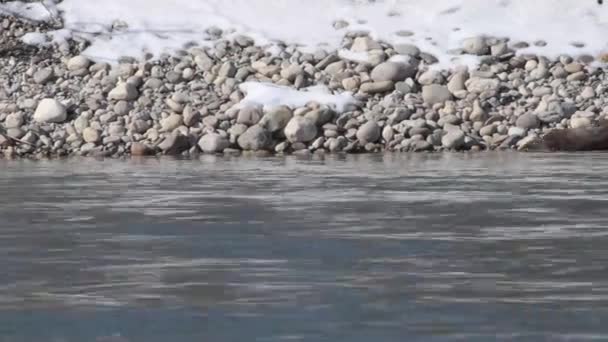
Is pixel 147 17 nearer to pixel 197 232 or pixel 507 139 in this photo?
pixel 507 139

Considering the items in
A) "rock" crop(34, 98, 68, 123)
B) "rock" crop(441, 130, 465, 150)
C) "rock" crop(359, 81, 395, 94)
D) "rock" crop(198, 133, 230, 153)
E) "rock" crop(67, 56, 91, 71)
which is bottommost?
"rock" crop(198, 133, 230, 153)

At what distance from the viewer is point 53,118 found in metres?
20.6

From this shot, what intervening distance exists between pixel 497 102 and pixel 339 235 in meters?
12.5

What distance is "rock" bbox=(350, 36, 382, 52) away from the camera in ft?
74.4

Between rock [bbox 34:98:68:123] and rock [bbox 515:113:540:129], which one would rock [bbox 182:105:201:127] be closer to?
rock [bbox 34:98:68:123]

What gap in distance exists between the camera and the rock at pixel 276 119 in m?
20.0

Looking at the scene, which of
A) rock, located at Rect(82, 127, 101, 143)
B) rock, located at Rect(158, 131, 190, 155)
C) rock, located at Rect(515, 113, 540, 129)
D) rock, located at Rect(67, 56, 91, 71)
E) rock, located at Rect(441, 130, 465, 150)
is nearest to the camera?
rock, located at Rect(441, 130, 465, 150)

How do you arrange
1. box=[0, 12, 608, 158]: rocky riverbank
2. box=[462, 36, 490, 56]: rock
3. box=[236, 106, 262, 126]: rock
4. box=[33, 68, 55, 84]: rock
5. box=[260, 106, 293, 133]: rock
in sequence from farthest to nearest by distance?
1. box=[462, 36, 490, 56]: rock
2. box=[33, 68, 55, 84]: rock
3. box=[236, 106, 262, 126]: rock
4. box=[260, 106, 293, 133]: rock
5. box=[0, 12, 608, 158]: rocky riverbank

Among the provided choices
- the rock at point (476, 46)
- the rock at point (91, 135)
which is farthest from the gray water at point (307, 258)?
the rock at point (476, 46)

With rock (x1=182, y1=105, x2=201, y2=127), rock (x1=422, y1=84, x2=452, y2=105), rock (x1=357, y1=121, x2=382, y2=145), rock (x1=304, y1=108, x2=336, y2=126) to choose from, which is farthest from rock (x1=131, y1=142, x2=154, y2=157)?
rock (x1=422, y1=84, x2=452, y2=105)

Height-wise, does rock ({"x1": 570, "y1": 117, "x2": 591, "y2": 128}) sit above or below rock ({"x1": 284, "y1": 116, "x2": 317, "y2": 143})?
above

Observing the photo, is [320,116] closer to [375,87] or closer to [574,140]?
[375,87]

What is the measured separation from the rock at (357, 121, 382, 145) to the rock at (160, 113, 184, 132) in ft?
7.54

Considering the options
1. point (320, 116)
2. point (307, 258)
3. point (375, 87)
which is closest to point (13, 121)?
point (320, 116)
